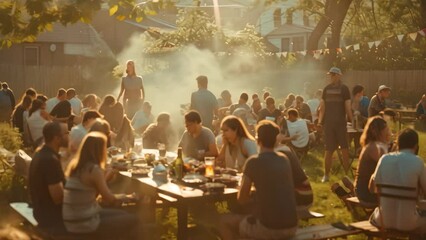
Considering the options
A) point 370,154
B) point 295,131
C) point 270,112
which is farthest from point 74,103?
point 370,154

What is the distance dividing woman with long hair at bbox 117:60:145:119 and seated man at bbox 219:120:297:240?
8903mm

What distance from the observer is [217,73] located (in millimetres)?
37312

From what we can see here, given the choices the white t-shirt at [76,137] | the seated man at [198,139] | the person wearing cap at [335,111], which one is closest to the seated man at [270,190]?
the seated man at [198,139]

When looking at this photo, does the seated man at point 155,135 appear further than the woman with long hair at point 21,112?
No

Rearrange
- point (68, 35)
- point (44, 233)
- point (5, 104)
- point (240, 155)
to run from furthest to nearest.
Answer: point (68, 35) → point (5, 104) → point (240, 155) → point (44, 233)

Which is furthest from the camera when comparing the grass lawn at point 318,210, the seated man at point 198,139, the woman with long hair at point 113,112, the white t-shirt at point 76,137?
the woman with long hair at point 113,112

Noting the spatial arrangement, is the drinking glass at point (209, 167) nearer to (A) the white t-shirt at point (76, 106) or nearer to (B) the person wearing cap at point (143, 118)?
(B) the person wearing cap at point (143, 118)

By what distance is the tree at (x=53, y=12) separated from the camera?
8812 mm

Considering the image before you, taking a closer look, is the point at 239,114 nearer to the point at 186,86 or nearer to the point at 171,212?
the point at 171,212

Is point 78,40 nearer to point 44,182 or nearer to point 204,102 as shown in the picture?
point 204,102

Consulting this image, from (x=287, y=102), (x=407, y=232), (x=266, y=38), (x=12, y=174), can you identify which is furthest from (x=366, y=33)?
(x=407, y=232)

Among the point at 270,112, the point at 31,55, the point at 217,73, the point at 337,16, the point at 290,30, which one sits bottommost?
the point at 270,112

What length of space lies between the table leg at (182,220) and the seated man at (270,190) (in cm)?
129

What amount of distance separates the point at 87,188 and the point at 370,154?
360 centimetres
